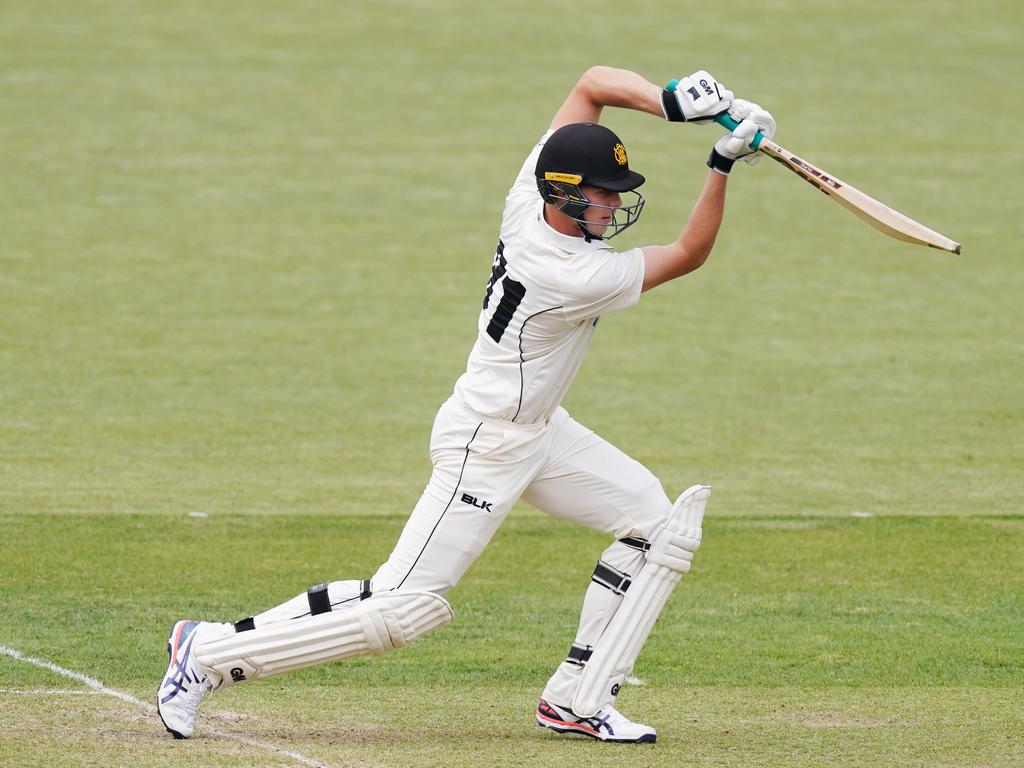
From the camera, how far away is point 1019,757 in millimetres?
5570

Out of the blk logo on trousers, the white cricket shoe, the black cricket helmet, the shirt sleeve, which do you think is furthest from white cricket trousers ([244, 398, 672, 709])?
the black cricket helmet

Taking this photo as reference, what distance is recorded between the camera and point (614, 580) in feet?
19.9

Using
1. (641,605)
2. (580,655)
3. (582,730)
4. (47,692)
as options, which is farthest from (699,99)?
(47,692)

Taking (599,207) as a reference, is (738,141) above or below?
above

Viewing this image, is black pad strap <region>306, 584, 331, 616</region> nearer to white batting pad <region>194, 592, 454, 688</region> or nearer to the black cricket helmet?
white batting pad <region>194, 592, 454, 688</region>


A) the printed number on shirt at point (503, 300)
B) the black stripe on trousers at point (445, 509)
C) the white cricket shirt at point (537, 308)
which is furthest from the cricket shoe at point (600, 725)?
the printed number on shirt at point (503, 300)

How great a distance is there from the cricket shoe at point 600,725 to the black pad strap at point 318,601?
36.2 inches

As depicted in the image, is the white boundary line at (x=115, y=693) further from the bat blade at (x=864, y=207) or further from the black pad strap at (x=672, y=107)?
the bat blade at (x=864, y=207)

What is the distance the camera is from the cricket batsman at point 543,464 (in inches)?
224

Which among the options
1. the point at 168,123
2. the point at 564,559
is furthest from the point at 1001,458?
the point at 168,123

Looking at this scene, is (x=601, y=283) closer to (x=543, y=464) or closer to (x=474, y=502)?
(x=543, y=464)

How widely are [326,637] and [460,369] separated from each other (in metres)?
8.86

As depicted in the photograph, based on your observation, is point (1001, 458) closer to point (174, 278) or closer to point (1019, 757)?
point (1019, 757)

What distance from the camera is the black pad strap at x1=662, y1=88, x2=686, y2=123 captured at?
229 inches
